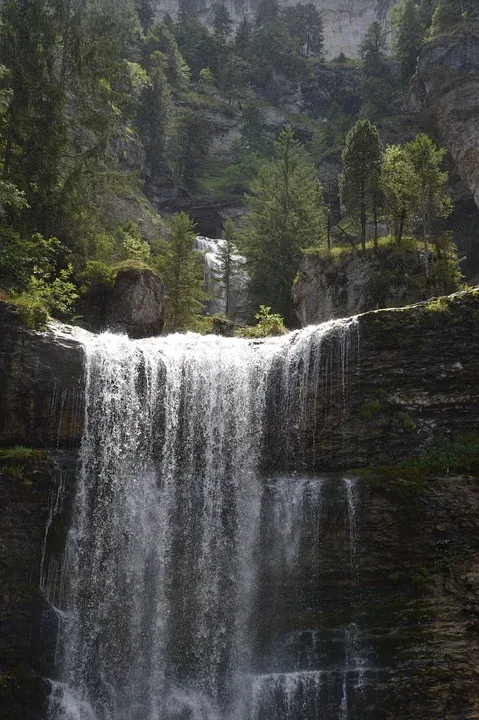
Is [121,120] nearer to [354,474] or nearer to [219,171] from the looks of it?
[354,474]

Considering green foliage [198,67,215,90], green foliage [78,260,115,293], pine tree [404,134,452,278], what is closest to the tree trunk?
pine tree [404,134,452,278]

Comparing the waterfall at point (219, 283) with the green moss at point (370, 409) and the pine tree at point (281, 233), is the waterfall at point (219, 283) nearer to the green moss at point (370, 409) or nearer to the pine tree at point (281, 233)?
the pine tree at point (281, 233)

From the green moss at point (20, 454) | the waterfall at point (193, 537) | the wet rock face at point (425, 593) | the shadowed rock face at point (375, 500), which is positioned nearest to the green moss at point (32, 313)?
the shadowed rock face at point (375, 500)

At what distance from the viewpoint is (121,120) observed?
33656 millimetres

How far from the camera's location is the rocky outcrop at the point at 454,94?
148ft

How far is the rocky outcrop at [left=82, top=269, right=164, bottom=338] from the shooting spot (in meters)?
28.1

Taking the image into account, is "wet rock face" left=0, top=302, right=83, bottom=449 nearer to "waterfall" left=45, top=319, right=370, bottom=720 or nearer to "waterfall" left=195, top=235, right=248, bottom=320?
"waterfall" left=45, top=319, right=370, bottom=720

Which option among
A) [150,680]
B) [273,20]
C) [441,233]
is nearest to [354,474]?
[150,680]

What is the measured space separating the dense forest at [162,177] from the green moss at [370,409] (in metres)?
10.1

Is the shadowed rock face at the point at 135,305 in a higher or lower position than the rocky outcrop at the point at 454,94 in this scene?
lower

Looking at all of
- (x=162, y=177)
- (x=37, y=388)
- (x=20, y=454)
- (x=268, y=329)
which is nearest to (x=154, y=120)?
(x=162, y=177)

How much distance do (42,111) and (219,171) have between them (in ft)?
139

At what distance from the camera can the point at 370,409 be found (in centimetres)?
2016

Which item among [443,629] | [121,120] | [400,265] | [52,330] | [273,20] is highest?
[273,20]
